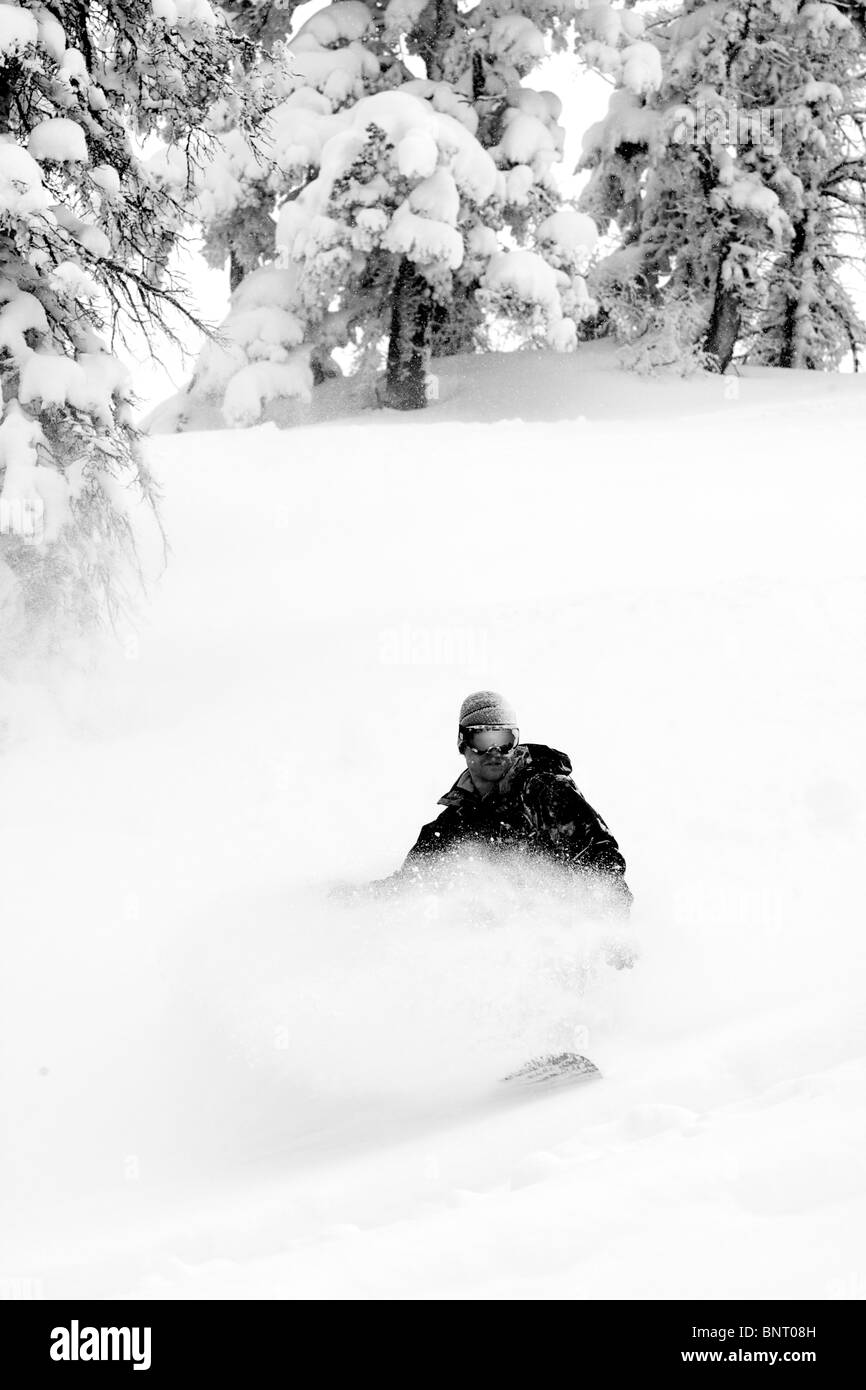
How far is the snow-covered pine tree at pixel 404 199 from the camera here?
1686 cm

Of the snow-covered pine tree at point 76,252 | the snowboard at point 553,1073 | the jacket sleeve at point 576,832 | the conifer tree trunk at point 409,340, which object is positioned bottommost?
the snowboard at point 553,1073

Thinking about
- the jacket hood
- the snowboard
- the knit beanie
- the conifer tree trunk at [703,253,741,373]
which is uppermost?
the conifer tree trunk at [703,253,741,373]

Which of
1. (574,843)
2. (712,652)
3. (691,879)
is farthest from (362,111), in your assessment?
(574,843)

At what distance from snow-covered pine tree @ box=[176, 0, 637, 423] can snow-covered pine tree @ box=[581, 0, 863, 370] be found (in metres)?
1.80

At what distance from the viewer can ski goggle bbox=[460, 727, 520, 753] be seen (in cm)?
583

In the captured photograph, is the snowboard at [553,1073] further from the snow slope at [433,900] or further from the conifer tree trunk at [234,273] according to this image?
the conifer tree trunk at [234,273]

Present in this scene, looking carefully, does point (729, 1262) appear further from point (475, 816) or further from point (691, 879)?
point (691, 879)

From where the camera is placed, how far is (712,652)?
1073 centimetres

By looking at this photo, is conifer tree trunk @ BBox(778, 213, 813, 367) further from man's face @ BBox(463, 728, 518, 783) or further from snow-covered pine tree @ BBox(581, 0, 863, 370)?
man's face @ BBox(463, 728, 518, 783)

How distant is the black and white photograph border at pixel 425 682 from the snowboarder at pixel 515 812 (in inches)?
0.9
